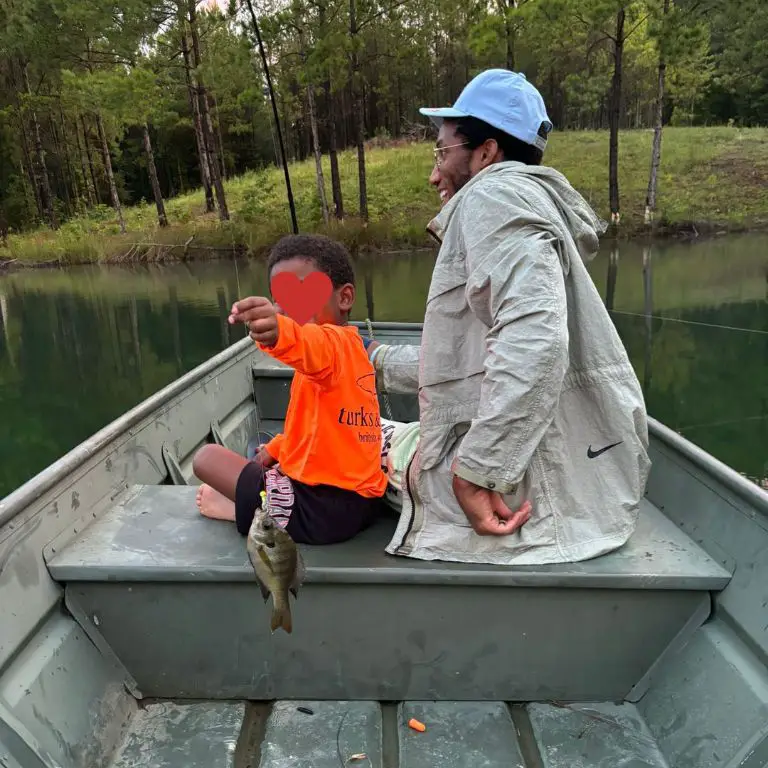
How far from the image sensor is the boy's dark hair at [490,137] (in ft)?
5.30

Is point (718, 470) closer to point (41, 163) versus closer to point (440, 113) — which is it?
point (440, 113)

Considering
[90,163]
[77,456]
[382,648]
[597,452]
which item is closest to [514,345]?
[597,452]

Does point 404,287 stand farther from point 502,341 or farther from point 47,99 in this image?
point 47,99

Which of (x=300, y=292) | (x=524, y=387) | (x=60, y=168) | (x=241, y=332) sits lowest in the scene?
(x=241, y=332)

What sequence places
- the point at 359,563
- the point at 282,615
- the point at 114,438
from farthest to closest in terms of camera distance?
the point at 114,438 → the point at 359,563 → the point at 282,615

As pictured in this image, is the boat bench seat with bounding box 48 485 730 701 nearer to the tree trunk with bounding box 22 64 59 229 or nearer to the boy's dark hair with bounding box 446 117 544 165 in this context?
the boy's dark hair with bounding box 446 117 544 165

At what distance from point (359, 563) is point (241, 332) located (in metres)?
9.48

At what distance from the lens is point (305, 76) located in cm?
1822

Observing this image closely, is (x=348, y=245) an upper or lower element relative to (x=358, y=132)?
lower

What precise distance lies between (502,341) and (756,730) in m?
1.03

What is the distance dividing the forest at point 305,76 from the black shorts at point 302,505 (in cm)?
1221

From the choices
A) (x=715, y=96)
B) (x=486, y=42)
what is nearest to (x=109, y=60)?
(x=486, y=42)

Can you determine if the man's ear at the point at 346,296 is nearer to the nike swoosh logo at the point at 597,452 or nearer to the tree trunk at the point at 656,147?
the nike swoosh logo at the point at 597,452

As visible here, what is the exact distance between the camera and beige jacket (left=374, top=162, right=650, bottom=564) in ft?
4.55
